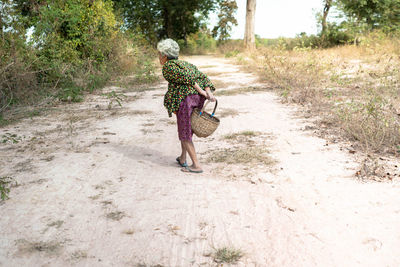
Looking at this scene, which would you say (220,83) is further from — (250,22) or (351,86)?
(250,22)

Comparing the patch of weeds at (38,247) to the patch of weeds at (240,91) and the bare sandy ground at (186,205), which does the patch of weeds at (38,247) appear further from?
the patch of weeds at (240,91)

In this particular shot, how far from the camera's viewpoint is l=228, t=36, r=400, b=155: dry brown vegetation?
4727 mm

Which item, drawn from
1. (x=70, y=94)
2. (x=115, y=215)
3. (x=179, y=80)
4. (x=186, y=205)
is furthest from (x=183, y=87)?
(x=70, y=94)

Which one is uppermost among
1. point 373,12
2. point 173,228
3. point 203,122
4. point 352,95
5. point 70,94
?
point 373,12

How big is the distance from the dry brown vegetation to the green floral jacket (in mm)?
2164

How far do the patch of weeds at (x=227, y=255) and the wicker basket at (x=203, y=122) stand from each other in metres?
1.62

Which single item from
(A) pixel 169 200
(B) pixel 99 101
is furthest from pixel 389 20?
(A) pixel 169 200

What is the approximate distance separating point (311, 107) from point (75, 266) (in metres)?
5.65

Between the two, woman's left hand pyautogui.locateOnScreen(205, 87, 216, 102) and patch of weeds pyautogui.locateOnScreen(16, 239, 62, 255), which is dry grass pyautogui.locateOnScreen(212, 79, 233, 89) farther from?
patch of weeds pyautogui.locateOnScreen(16, 239, 62, 255)

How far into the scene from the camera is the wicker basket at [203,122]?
4.00 metres

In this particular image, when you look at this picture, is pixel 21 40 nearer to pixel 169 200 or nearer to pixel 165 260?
pixel 169 200

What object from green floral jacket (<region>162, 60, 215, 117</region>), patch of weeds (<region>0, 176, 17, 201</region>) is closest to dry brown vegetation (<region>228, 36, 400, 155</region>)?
green floral jacket (<region>162, 60, 215, 117</region>)

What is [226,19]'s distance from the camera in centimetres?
2919

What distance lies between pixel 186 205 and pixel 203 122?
101cm
